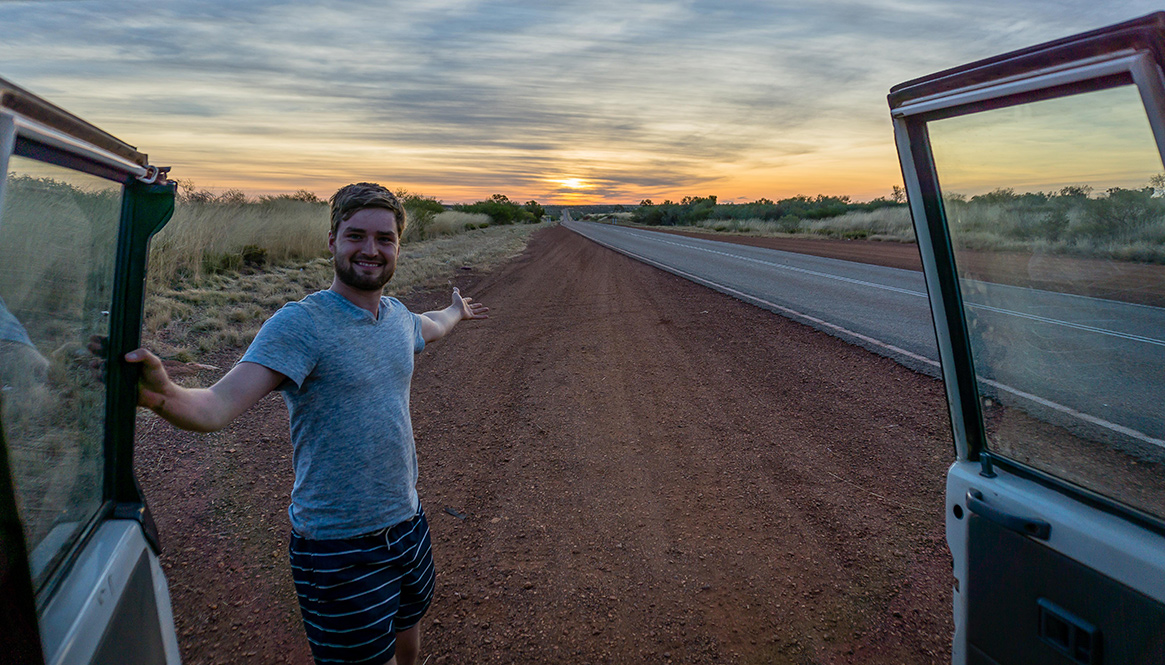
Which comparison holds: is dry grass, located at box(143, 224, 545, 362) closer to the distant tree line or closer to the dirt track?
the dirt track

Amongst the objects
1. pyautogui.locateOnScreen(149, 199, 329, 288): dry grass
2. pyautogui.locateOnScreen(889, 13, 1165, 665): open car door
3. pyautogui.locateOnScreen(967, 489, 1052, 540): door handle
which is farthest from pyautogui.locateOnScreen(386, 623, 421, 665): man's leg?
pyautogui.locateOnScreen(149, 199, 329, 288): dry grass

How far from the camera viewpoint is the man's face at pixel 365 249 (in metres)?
2.06

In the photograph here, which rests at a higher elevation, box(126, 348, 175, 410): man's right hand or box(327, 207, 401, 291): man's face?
box(327, 207, 401, 291): man's face

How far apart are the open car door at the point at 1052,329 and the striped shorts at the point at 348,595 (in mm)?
1694

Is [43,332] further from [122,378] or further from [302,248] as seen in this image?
[302,248]

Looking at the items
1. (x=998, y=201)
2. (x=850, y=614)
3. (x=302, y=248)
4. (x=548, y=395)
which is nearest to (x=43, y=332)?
(x=998, y=201)

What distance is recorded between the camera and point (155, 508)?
392 centimetres

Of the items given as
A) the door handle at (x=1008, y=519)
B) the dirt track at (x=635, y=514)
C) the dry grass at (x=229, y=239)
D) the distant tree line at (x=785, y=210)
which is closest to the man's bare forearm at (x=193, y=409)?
the dirt track at (x=635, y=514)

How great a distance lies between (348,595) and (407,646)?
0.56 meters

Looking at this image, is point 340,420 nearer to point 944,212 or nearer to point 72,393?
point 72,393

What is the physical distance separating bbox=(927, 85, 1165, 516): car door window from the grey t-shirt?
177 centimetres

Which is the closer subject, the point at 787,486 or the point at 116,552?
the point at 116,552

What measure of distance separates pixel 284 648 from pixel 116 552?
1.79 m

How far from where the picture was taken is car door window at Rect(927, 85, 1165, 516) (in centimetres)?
120
